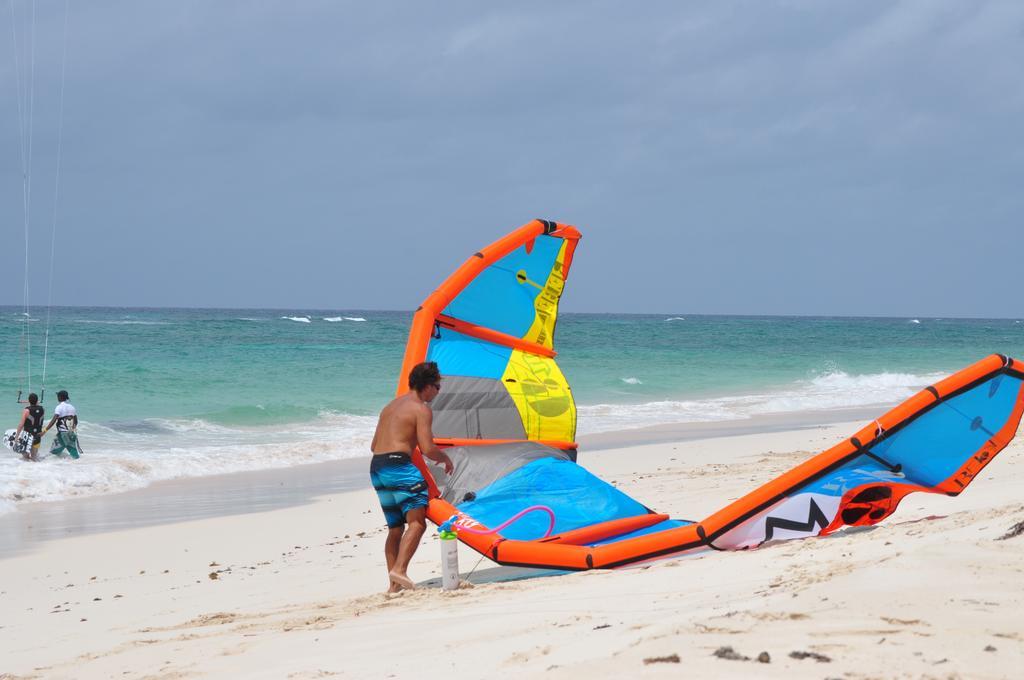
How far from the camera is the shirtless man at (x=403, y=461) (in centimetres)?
518

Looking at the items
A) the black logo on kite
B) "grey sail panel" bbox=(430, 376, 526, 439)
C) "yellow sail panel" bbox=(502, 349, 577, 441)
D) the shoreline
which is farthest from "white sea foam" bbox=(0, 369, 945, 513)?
the black logo on kite

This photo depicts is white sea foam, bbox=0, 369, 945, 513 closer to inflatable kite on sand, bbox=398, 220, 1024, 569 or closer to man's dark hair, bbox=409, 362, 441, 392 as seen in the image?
inflatable kite on sand, bbox=398, 220, 1024, 569

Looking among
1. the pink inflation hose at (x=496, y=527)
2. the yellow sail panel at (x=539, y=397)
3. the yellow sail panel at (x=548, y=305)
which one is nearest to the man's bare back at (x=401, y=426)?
the pink inflation hose at (x=496, y=527)

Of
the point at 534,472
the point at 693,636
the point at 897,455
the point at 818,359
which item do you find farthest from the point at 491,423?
the point at 818,359

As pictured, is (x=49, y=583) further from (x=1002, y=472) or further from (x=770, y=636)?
(x=1002, y=472)

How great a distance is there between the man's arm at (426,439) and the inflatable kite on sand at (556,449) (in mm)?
417

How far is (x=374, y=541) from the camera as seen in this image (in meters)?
7.08

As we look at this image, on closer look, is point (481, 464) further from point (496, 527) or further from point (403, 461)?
point (403, 461)

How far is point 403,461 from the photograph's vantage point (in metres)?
5.19

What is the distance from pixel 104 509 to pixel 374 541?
11.3 feet

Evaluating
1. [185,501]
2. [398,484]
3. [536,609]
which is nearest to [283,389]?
[185,501]

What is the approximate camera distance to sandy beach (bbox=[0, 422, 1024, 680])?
2.89 meters

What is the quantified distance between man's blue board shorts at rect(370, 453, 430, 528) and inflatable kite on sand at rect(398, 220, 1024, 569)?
0.82ft

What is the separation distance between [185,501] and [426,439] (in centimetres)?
522
